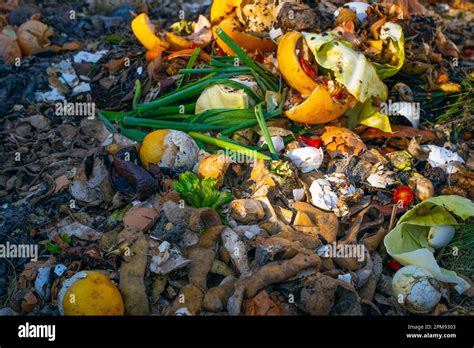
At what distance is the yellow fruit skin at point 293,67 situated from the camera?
4.57 meters

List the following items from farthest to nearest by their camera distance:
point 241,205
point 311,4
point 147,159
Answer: point 311,4 < point 147,159 < point 241,205

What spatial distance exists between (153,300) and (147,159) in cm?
112

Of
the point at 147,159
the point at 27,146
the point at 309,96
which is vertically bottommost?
the point at 27,146

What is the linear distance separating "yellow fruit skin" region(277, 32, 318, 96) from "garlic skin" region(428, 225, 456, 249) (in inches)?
49.5

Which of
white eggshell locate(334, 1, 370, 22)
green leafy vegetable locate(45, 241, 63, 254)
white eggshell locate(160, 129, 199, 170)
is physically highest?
white eggshell locate(334, 1, 370, 22)

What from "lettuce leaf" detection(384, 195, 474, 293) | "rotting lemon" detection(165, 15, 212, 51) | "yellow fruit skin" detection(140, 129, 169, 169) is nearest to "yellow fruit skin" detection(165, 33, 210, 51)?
"rotting lemon" detection(165, 15, 212, 51)

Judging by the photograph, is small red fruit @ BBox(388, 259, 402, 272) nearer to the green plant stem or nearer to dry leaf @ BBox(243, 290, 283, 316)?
dry leaf @ BBox(243, 290, 283, 316)

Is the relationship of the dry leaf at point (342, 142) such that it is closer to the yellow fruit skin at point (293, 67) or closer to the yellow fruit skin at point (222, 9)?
the yellow fruit skin at point (293, 67)

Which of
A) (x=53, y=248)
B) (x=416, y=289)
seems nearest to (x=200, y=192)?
(x=53, y=248)

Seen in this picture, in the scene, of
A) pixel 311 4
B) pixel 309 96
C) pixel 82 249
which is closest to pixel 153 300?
pixel 82 249

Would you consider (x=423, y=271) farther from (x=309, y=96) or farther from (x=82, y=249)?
(x=82, y=249)

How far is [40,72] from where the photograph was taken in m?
5.69

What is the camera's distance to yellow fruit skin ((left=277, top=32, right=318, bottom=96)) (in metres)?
4.57

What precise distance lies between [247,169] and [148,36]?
162 cm
